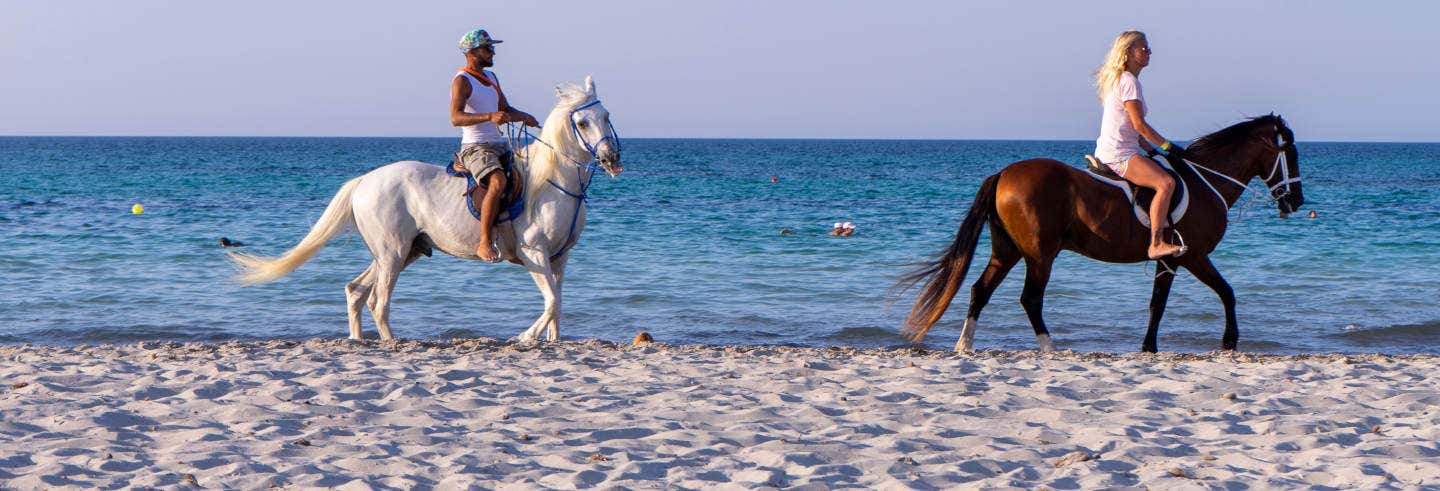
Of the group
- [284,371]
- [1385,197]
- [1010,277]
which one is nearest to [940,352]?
[284,371]

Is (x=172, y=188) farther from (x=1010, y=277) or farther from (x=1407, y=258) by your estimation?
→ (x=1407, y=258)

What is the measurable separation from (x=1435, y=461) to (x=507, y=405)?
3943 mm

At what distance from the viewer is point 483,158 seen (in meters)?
8.09

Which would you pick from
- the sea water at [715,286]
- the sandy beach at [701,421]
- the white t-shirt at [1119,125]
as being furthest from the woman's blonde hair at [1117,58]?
the sea water at [715,286]

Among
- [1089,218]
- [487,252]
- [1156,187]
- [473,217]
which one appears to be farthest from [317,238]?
[1156,187]

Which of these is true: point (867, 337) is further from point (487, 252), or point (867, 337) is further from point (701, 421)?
point (701, 421)

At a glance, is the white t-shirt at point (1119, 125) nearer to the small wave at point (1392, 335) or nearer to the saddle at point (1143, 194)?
the saddle at point (1143, 194)

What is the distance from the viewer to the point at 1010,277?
15086 millimetres

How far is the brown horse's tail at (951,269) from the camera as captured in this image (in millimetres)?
8469

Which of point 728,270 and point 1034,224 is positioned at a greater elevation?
point 1034,224

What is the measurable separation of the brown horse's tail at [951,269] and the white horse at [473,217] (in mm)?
2222

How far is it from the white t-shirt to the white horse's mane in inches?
126

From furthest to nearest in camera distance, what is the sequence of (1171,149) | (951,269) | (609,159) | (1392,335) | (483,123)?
1. (1392,335)
2. (951,269)
3. (1171,149)
4. (483,123)
5. (609,159)

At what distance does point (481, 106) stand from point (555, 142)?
496 mm
